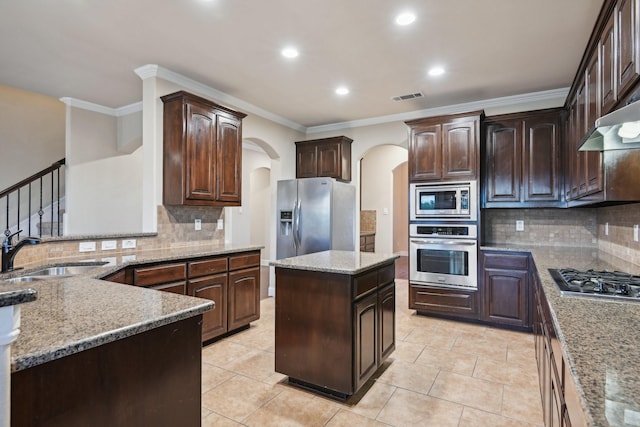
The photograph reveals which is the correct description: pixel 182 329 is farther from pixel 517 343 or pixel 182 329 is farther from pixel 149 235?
pixel 517 343

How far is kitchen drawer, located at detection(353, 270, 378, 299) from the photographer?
2.28 metres

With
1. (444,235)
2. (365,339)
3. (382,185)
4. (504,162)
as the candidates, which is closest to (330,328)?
(365,339)

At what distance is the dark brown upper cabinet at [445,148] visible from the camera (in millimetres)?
3855

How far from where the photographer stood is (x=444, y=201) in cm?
399

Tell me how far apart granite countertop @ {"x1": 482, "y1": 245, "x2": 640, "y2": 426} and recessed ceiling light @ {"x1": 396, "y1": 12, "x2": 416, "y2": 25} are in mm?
2041

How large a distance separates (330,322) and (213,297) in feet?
4.71

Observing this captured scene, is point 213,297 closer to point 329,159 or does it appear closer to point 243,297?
point 243,297

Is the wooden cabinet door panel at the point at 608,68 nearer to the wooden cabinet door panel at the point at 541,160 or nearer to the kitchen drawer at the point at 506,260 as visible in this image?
the wooden cabinet door panel at the point at 541,160

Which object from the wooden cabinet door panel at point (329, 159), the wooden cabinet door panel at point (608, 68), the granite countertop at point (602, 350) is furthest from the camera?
the wooden cabinet door panel at point (329, 159)

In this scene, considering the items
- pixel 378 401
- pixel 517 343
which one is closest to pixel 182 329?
pixel 378 401

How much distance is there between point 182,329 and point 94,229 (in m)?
4.31

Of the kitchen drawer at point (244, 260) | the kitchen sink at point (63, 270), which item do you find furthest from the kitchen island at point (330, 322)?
the kitchen sink at point (63, 270)

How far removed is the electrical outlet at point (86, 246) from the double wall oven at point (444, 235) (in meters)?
3.25

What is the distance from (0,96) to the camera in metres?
4.92
